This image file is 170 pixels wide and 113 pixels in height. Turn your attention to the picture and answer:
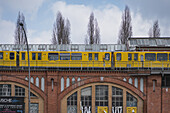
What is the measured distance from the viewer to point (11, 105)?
25031 millimetres

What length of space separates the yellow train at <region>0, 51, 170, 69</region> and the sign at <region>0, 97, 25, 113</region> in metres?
4.77

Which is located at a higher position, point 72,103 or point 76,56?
point 76,56

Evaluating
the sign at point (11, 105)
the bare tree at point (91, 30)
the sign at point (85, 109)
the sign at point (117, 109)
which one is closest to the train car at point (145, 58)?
the sign at point (117, 109)

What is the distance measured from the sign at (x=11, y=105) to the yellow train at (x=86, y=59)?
15.7 feet

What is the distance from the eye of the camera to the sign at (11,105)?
25.0 meters

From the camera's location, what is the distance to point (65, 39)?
47.0 m

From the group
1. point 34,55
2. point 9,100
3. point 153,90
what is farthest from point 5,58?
point 153,90

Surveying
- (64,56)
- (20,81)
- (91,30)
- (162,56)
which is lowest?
(20,81)

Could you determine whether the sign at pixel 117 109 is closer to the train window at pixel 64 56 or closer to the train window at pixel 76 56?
the train window at pixel 76 56

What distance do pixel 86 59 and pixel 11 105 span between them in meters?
11.9

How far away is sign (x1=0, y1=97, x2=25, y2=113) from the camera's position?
25000 millimetres

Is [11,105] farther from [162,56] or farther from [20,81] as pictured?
[162,56]

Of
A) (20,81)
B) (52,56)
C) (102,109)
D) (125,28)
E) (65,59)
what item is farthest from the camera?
(125,28)

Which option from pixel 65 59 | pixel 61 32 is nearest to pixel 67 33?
pixel 61 32
